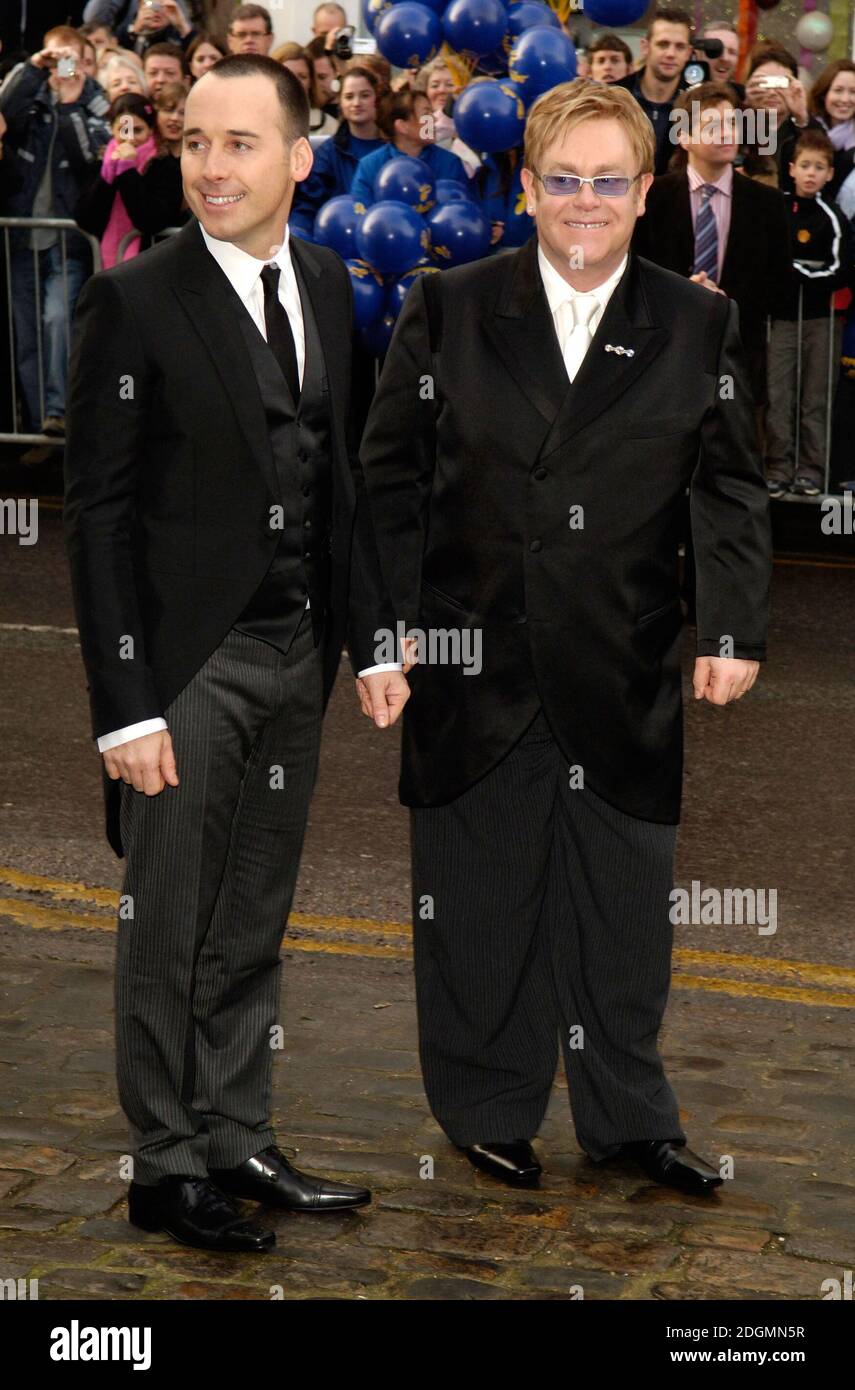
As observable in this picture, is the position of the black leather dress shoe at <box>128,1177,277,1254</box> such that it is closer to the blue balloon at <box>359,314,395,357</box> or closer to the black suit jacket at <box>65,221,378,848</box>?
the black suit jacket at <box>65,221,378,848</box>

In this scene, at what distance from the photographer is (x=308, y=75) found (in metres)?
12.9

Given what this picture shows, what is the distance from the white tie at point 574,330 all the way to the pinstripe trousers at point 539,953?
73 centimetres

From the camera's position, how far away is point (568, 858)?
4.62 metres

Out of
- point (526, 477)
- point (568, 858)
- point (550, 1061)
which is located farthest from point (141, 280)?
point (550, 1061)

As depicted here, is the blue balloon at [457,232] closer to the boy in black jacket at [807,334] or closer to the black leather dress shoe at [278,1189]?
the boy in black jacket at [807,334]

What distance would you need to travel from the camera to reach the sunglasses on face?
424 cm

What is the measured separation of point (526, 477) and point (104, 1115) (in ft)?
5.68

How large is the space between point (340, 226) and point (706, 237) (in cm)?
205

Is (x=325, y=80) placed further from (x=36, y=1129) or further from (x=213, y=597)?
(x=213, y=597)

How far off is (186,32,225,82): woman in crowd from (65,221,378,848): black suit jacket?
857 centimetres

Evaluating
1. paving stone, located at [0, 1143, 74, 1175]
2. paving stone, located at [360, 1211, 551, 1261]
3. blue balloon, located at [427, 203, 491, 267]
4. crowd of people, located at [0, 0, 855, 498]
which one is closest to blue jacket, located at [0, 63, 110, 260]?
crowd of people, located at [0, 0, 855, 498]

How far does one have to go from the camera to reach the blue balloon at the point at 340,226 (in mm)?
11188

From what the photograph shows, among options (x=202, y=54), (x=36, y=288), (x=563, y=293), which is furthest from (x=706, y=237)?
(x=563, y=293)

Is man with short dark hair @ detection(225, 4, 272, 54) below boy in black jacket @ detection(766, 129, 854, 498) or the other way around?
the other way around
